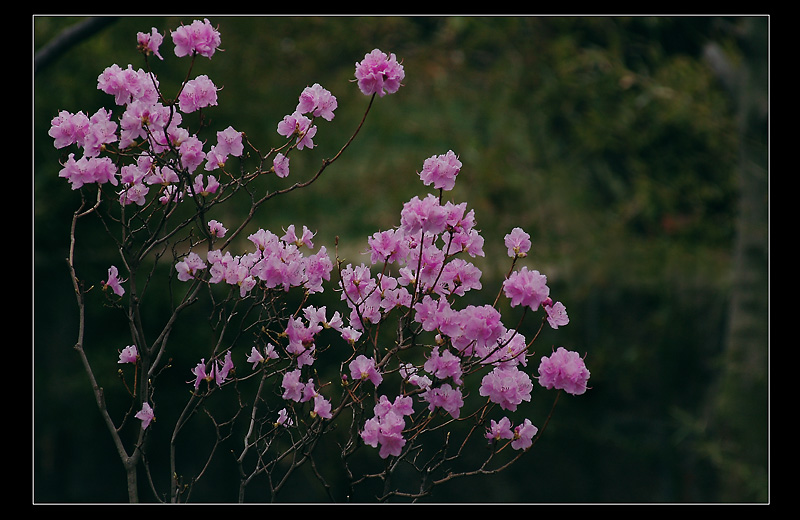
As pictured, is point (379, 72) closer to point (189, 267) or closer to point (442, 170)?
point (442, 170)

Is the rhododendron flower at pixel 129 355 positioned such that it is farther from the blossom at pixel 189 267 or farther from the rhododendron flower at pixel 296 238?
the rhododendron flower at pixel 296 238

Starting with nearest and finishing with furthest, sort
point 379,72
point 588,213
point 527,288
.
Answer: point 527,288 < point 379,72 < point 588,213

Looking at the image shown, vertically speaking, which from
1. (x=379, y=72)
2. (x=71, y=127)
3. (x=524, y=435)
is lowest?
(x=524, y=435)

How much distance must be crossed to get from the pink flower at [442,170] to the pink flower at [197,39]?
551 mm

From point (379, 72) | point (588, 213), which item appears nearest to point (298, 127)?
point (379, 72)

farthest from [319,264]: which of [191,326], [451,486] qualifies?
[451,486]

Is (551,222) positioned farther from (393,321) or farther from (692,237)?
(393,321)

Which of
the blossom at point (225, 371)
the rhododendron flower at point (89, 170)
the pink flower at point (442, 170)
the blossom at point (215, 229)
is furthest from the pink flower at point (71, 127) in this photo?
the pink flower at point (442, 170)

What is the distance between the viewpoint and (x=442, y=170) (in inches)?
65.9

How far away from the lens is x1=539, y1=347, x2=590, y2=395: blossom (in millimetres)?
1691

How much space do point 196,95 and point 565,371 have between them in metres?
1.01

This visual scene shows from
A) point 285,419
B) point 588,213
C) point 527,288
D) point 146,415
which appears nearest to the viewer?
point 527,288

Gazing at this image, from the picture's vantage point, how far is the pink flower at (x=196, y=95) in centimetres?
182

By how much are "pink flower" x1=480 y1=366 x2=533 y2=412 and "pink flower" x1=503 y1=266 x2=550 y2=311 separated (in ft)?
0.55
